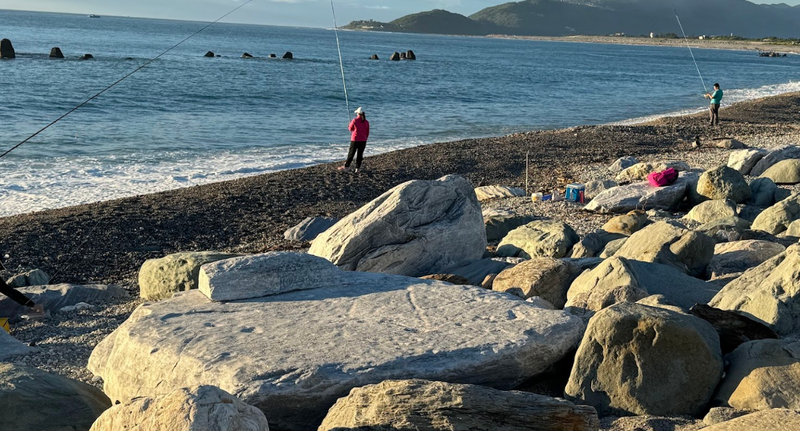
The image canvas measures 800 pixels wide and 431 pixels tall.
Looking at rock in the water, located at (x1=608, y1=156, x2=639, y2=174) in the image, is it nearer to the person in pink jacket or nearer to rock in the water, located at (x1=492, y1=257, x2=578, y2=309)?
the person in pink jacket

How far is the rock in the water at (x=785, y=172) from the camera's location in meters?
12.3

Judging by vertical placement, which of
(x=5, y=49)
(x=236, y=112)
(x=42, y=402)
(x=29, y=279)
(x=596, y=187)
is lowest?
(x=29, y=279)

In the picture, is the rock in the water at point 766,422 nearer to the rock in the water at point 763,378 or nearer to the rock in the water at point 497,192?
the rock in the water at point 763,378

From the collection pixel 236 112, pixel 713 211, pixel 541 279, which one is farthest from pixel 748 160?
pixel 236 112

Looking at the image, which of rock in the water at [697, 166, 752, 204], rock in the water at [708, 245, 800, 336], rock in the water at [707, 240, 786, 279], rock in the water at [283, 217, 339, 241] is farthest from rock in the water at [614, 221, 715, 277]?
rock in the water at [283, 217, 339, 241]

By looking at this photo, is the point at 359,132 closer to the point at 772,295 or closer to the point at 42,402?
the point at 772,295

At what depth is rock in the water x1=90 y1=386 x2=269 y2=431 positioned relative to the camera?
339cm

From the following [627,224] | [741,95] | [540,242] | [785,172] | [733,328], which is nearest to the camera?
[733,328]

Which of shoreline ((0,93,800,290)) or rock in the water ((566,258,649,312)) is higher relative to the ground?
rock in the water ((566,258,649,312))

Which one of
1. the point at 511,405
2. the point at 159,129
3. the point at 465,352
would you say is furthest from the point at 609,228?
the point at 159,129

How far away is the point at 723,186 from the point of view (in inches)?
436

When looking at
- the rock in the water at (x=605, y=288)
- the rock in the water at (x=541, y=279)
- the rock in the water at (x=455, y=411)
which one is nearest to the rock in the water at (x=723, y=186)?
the rock in the water at (x=541, y=279)

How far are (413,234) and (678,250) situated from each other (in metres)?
2.66

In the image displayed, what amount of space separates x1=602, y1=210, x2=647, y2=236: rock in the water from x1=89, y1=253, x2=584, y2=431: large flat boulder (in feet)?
15.0
